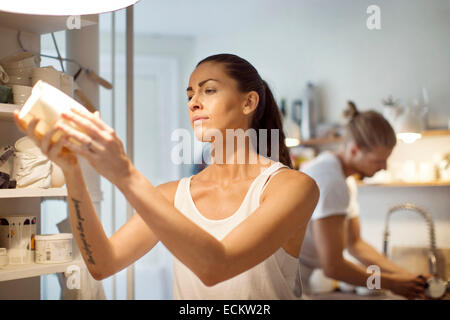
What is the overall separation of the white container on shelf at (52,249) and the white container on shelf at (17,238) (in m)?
0.02

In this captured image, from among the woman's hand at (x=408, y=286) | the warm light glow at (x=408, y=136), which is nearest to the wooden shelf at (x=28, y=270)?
the woman's hand at (x=408, y=286)

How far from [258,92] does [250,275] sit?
296 mm

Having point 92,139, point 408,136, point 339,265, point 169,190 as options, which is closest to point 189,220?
point 92,139

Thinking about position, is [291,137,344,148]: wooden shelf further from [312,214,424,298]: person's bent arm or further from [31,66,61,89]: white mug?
[31,66,61,89]: white mug

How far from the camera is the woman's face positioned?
2.39ft

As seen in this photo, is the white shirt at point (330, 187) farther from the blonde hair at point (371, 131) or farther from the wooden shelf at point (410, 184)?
the wooden shelf at point (410, 184)

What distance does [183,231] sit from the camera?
539 millimetres

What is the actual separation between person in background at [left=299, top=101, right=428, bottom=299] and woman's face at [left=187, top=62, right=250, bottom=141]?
65cm

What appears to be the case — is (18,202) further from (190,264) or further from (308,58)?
(308,58)

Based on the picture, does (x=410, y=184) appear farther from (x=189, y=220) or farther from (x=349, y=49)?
(x=189, y=220)

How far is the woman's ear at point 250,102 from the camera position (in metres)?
0.77

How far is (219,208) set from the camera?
2.51 ft

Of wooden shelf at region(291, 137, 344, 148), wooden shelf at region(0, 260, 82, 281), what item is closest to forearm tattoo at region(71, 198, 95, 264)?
wooden shelf at region(0, 260, 82, 281)
